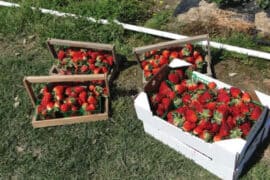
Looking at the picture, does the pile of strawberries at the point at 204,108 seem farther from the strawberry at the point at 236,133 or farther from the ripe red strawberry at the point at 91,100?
the ripe red strawberry at the point at 91,100

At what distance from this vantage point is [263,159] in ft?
12.2

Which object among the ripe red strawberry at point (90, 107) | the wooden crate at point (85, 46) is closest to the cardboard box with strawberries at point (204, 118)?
the ripe red strawberry at point (90, 107)

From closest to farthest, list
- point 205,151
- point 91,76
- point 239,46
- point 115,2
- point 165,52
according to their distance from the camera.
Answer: point 205,151, point 91,76, point 165,52, point 239,46, point 115,2

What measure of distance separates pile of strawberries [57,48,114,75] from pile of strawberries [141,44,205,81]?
45 cm

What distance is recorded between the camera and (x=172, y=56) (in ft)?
14.2

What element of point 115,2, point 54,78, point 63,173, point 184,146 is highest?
point 115,2

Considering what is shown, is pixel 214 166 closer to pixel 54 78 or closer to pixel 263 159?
pixel 263 159

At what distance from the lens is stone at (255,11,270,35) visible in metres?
4.75

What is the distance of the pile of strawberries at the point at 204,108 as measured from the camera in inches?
136

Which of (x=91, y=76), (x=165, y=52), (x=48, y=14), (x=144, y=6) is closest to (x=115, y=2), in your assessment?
(x=144, y=6)

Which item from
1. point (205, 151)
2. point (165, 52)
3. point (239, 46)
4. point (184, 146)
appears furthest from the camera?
point (239, 46)

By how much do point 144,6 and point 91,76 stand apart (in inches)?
75.5

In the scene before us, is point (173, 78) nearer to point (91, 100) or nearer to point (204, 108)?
point (204, 108)

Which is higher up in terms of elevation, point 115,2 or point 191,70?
point 115,2
